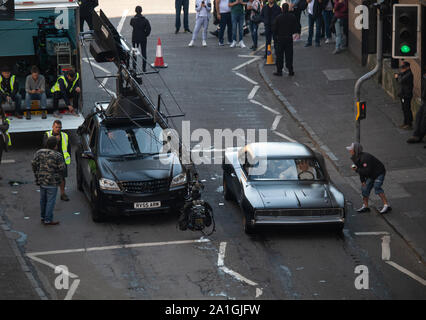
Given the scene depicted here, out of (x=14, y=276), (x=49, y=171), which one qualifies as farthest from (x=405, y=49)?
(x=14, y=276)

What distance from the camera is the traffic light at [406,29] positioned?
55.1ft

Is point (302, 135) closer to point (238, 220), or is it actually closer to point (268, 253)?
point (238, 220)

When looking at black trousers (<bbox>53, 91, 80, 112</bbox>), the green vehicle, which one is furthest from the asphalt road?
black trousers (<bbox>53, 91, 80, 112</bbox>)

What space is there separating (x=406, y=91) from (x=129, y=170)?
8.75 m

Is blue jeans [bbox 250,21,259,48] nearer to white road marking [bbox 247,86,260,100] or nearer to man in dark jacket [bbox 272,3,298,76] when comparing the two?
man in dark jacket [bbox 272,3,298,76]

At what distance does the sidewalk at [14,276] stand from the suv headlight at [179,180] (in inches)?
124

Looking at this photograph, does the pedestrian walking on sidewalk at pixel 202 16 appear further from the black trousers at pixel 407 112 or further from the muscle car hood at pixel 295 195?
the muscle car hood at pixel 295 195

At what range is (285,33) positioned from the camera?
2850cm

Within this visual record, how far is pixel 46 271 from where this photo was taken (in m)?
15.4

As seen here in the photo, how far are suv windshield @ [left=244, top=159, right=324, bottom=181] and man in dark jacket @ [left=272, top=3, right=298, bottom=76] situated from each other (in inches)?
436

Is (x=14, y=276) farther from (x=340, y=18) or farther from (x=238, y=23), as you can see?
(x=238, y=23)

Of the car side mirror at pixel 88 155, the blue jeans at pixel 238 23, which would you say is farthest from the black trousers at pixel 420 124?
the blue jeans at pixel 238 23

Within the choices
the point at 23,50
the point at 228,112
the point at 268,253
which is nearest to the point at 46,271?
the point at 268,253

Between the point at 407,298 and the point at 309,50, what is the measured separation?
18.8 metres
